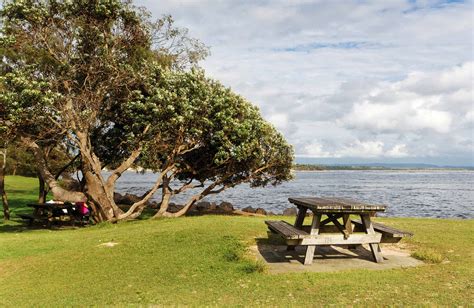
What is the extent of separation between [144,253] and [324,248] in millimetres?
6220

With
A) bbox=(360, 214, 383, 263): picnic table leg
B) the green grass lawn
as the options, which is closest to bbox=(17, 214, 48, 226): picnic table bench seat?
the green grass lawn

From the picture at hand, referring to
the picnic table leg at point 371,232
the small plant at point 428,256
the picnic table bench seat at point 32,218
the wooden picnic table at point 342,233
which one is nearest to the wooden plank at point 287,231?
the wooden picnic table at point 342,233

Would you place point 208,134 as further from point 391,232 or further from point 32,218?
point 391,232

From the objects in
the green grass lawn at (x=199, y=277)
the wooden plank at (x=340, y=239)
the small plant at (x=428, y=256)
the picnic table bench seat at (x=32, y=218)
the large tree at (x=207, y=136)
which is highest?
the large tree at (x=207, y=136)

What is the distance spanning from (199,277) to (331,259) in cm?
431

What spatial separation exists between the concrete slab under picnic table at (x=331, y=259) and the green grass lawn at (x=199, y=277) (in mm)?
502

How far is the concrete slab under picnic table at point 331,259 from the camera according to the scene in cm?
1116

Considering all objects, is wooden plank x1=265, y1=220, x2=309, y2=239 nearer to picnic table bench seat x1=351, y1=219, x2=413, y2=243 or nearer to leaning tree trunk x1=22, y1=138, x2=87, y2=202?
picnic table bench seat x1=351, y1=219, x2=413, y2=243

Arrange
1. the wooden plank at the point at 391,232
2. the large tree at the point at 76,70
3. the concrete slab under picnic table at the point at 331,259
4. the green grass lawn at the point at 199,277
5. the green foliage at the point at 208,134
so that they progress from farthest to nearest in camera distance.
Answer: the green foliage at the point at 208,134
the large tree at the point at 76,70
the wooden plank at the point at 391,232
the concrete slab under picnic table at the point at 331,259
the green grass lawn at the point at 199,277

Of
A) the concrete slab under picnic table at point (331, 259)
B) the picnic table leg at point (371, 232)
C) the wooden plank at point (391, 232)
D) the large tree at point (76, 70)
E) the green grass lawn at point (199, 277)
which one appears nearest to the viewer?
the green grass lawn at point (199, 277)

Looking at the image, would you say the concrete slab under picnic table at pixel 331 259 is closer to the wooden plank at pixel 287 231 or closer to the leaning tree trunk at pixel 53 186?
the wooden plank at pixel 287 231

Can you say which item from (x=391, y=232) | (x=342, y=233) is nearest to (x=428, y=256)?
(x=391, y=232)

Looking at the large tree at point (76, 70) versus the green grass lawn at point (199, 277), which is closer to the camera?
the green grass lawn at point (199, 277)

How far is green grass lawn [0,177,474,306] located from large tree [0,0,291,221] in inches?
317
